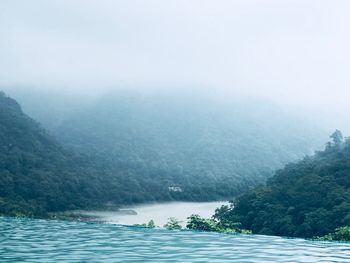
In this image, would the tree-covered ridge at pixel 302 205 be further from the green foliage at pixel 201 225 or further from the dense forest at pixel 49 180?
the dense forest at pixel 49 180

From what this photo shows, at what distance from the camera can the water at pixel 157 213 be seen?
43.1m

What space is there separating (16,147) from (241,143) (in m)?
56.7

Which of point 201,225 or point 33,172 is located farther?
point 33,172

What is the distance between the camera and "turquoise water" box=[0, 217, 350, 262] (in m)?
13.3

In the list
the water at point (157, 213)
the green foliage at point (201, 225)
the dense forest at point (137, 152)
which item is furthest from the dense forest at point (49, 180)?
the green foliage at point (201, 225)

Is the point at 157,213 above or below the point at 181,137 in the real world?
below

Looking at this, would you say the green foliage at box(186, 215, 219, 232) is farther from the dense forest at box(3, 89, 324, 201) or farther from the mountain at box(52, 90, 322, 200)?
the mountain at box(52, 90, 322, 200)

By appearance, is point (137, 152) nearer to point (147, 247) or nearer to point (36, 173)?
point (36, 173)

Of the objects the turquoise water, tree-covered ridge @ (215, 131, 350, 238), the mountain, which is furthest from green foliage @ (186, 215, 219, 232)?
the mountain

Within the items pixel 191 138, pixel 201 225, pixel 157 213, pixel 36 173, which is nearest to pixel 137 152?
pixel 191 138

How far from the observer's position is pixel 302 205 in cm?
2656

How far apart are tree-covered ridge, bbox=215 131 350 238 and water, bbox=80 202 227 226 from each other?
1063cm

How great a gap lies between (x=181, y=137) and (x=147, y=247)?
8856 centimetres

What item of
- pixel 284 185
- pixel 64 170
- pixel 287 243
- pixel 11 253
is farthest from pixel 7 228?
pixel 64 170
